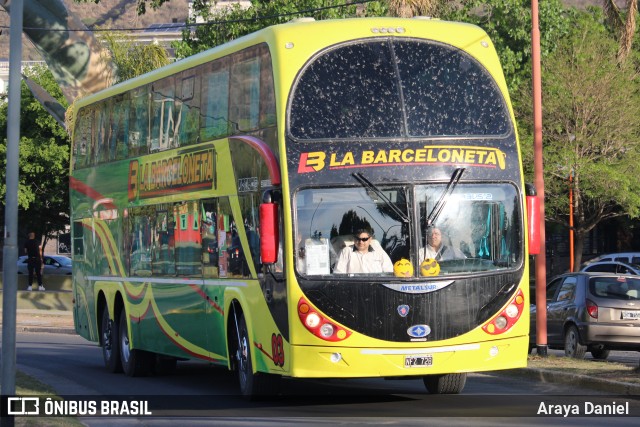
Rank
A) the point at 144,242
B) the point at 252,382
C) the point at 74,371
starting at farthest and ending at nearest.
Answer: the point at 74,371, the point at 144,242, the point at 252,382

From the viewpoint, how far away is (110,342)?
20219 millimetres

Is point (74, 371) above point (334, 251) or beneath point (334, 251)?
beneath

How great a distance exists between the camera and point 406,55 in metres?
14.0

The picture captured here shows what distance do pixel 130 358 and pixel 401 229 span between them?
717 cm

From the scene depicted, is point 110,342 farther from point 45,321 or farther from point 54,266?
point 54,266

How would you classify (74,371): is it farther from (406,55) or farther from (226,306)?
(406,55)

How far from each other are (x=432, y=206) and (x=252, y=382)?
9.23ft

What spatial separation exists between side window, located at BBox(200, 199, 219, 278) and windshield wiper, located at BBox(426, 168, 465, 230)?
320 cm

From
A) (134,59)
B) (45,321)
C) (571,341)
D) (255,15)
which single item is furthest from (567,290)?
(255,15)

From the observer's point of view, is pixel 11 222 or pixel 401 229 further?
pixel 401 229

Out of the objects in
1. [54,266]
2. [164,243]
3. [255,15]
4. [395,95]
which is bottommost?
[54,266]

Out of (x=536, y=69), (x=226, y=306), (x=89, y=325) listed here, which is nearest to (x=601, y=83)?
(x=536, y=69)

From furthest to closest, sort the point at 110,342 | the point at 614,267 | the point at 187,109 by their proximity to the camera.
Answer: the point at 614,267
the point at 110,342
the point at 187,109

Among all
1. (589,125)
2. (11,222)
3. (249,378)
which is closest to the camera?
(11,222)
